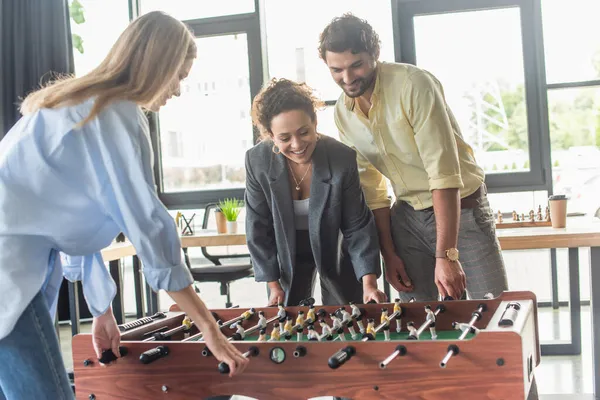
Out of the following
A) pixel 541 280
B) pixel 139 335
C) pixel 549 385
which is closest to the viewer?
pixel 139 335

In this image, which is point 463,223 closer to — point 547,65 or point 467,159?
point 467,159

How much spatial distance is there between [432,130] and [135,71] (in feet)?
3.67

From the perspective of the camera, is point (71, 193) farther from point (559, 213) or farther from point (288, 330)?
point (559, 213)

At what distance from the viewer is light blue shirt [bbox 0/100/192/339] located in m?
1.56

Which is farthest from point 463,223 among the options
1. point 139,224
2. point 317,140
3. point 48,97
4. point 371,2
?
point 371,2

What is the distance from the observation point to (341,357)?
1.65 m

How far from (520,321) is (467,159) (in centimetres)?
94

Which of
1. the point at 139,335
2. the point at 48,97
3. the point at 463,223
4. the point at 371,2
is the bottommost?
the point at 139,335

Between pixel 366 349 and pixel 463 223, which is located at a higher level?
pixel 463 223

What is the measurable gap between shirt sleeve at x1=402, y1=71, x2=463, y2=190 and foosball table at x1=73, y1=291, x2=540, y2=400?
463 mm

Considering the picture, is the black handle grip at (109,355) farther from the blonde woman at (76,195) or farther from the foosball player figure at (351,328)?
the foosball player figure at (351,328)

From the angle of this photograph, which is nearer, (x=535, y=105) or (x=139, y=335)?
(x=139, y=335)

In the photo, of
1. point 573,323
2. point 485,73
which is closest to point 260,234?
point 573,323

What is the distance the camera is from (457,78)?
5.44m
